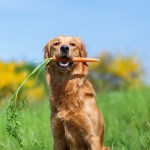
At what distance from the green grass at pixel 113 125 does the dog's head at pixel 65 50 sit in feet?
3.54

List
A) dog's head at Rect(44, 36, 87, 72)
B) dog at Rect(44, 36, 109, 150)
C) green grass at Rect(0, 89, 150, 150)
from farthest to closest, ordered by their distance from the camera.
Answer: green grass at Rect(0, 89, 150, 150)
dog's head at Rect(44, 36, 87, 72)
dog at Rect(44, 36, 109, 150)

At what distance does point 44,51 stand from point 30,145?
4.69ft

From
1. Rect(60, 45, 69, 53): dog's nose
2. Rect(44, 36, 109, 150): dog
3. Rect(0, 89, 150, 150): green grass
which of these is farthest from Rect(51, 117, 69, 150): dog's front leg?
Rect(60, 45, 69, 53): dog's nose

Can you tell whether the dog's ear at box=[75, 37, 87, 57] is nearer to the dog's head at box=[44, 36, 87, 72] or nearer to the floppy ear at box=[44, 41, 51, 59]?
the dog's head at box=[44, 36, 87, 72]

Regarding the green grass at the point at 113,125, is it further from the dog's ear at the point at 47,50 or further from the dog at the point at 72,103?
the dog's ear at the point at 47,50

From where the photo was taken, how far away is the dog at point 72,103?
20.4ft

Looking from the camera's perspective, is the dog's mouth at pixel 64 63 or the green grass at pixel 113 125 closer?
the dog's mouth at pixel 64 63

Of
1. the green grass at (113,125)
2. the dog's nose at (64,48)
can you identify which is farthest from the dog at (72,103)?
the green grass at (113,125)

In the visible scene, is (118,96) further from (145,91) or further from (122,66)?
(122,66)

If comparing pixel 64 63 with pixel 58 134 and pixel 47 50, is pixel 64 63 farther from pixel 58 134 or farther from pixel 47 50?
pixel 58 134

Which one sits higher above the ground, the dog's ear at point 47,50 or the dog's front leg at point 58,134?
the dog's ear at point 47,50

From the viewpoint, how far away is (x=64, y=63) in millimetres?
6430

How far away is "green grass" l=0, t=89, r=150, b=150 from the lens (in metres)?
6.87

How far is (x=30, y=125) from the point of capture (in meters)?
8.77
